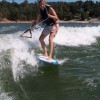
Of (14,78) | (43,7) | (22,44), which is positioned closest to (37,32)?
(22,44)

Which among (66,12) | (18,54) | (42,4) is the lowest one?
(66,12)

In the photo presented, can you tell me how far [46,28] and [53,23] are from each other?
28 cm

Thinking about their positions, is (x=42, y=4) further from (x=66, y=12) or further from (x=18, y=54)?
(x=66, y=12)

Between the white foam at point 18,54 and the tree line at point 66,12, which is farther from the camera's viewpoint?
the tree line at point 66,12

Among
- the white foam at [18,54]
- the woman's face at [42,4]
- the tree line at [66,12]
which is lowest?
the tree line at [66,12]

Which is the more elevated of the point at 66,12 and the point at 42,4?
the point at 42,4

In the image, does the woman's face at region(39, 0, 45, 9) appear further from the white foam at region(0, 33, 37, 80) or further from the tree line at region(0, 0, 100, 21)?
the tree line at region(0, 0, 100, 21)

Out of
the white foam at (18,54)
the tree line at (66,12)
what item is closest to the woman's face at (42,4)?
the white foam at (18,54)

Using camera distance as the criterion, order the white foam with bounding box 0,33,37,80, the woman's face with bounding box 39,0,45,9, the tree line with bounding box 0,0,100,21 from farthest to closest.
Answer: the tree line with bounding box 0,0,100,21
the woman's face with bounding box 39,0,45,9
the white foam with bounding box 0,33,37,80

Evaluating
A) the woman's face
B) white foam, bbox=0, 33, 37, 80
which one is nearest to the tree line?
white foam, bbox=0, 33, 37, 80

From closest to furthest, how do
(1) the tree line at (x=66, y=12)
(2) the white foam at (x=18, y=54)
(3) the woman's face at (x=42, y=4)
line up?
(2) the white foam at (x=18, y=54) → (3) the woman's face at (x=42, y=4) → (1) the tree line at (x=66, y=12)

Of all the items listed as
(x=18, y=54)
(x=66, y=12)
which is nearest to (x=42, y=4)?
(x=18, y=54)

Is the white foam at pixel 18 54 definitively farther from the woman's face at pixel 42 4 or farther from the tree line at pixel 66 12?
the tree line at pixel 66 12

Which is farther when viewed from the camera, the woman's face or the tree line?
the tree line
